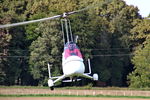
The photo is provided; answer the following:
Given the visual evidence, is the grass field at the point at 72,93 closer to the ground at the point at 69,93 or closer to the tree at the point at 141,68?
the ground at the point at 69,93

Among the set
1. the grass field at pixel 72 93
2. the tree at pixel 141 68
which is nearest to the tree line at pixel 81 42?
the tree at pixel 141 68

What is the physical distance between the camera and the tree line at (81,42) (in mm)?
69812

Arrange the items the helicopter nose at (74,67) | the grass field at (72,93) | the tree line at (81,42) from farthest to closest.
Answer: the tree line at (81,42) → the grass field at (72,93) → the helicopter nose at (74,67)

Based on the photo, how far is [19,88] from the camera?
6259 cm

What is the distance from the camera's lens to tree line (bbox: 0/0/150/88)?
69812 mm

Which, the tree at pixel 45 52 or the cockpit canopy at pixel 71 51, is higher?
the tree at pixel 45 52

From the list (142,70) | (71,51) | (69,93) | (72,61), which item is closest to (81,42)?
(142,70)

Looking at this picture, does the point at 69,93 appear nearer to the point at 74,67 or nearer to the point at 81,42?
the point at 81,42

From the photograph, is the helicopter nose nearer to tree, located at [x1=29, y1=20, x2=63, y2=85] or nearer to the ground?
the ground

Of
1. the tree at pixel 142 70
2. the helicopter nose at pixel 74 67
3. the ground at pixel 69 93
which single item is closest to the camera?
the helicopter nose at pixel 74 67

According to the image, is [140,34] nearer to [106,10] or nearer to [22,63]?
[106,10]

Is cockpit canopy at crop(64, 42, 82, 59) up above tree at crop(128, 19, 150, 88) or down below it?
below

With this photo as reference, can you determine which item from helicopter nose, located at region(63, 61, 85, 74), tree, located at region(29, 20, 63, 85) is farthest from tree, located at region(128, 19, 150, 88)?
helicopter nose, located at region(63, 61, 85, 74)

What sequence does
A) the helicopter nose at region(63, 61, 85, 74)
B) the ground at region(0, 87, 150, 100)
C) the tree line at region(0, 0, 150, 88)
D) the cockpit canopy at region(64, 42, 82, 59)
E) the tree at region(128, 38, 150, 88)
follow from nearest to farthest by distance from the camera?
the helicopter nose at region(63, 61, 85, 74)
the cockpit canopy at region(64, 42, 82, 59)
the ground at region(0, 87, 150, 100)
the tree line at region(0, 0, 150, 88)
the tree at region(128, 38, 150, 88)
